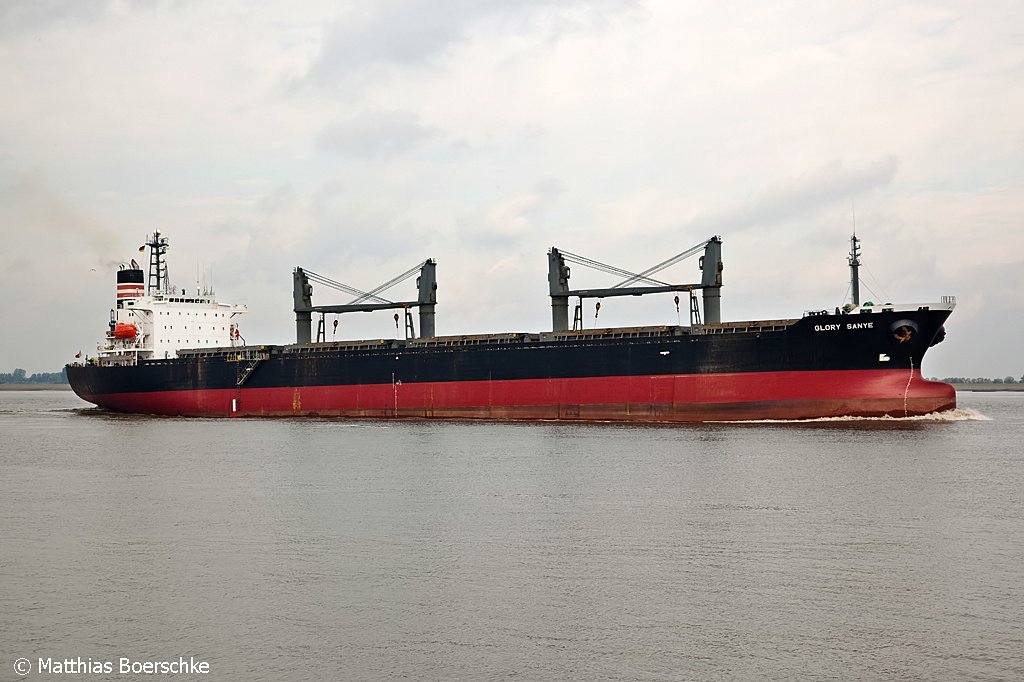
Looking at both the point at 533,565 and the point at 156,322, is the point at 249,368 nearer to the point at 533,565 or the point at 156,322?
the point at 156,322

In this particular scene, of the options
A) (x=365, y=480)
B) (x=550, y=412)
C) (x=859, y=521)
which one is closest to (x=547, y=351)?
(x=550, y=412)

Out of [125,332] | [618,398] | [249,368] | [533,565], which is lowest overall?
[533,565]

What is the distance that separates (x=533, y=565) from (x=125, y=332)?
3077 cm

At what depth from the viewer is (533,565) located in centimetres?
1055

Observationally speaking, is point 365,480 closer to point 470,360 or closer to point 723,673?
point 723,673

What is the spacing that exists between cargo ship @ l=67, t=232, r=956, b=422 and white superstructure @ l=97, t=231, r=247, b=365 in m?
0.06

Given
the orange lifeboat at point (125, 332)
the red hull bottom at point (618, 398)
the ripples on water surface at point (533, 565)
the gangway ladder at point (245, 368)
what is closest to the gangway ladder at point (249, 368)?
the gangway ladder at point (245, 368)

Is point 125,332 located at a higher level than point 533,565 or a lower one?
higher

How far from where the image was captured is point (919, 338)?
24.8 meters

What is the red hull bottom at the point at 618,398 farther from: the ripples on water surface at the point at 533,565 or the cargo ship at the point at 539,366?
the ripples on water surface at the point at 533,565

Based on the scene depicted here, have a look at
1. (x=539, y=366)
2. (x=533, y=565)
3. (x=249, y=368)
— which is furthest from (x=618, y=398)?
(x=533, y=565)

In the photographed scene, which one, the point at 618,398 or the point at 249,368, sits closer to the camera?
the point at 618,398

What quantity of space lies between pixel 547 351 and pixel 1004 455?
12.7 m

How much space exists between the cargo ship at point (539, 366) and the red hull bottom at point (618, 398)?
0.04 metres
